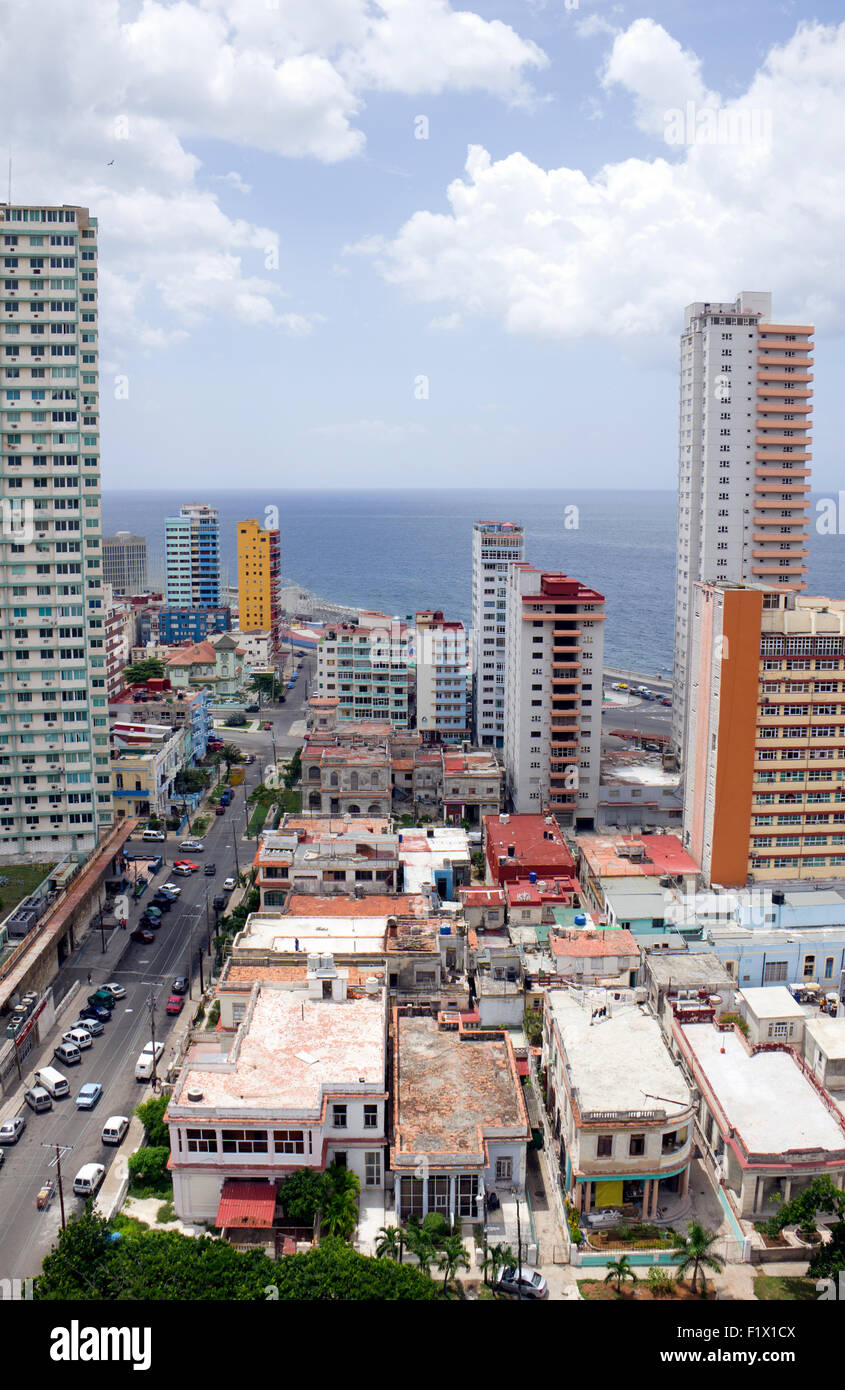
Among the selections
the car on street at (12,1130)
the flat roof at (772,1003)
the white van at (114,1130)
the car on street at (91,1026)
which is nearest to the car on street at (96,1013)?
the car on street at (91,1026)

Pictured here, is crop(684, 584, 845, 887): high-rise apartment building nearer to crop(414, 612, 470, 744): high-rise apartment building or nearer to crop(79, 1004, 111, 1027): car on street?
crop(79, 1004, 111, 1027): car on street

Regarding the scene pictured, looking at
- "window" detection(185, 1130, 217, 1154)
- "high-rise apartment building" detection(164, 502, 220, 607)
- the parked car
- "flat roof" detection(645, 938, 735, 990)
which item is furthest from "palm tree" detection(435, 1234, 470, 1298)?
"high-rise apartment building" detection(164, 502, 220, 607)

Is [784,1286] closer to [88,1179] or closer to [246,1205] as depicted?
[246,1205]
